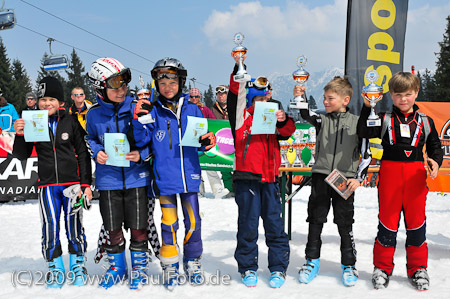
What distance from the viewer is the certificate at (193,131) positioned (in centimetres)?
360

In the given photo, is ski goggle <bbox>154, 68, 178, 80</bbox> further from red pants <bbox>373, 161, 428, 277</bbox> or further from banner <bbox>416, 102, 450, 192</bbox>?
banner <bbox>416, 102, 450, 192</bbox>

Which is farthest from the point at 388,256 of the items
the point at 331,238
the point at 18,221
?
the point at 18,221

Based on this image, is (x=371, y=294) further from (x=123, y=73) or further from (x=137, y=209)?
(x=123, y=73)

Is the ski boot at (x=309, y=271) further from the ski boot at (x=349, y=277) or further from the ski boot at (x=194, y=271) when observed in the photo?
the ski boot at (x=194, y=271)

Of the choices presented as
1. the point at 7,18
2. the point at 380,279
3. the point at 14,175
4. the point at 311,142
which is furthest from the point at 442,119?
the point at 7,18

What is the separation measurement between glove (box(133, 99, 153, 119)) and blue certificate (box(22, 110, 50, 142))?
942 mm

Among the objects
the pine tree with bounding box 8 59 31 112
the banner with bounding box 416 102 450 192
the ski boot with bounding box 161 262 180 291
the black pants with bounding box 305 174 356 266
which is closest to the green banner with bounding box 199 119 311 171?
the banner with bounding box 416 102 450 192

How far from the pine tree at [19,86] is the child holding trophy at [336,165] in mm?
49421

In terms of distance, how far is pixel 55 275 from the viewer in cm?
376

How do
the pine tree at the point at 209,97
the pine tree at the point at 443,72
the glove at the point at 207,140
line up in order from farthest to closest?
the pine tree at the point at 209,97, the pine tree at the point at 443,72, the glove at the point at 207,140

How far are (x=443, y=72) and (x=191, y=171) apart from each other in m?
36.3

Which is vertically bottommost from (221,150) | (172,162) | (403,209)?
(403,209)

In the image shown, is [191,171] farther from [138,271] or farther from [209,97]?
[209,97]

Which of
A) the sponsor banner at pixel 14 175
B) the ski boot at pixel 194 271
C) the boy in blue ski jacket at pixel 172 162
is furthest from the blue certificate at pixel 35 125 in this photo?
the sponsor banner at pixel 14 175
